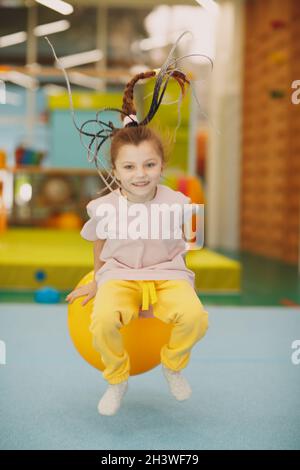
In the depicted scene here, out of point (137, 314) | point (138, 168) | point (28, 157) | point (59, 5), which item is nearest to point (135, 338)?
point (137, 314)

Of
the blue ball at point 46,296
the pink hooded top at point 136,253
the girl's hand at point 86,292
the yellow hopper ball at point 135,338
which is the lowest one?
the blue ball at point 46,296

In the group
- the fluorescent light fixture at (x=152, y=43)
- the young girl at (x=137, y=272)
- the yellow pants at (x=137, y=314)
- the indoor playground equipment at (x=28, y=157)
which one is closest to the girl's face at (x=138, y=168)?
the young girl at (x=137, y=272)

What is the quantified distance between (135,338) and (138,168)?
1.19 feet

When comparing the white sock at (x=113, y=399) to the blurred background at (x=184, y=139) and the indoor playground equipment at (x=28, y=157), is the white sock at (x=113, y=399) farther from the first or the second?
the indoor playground equipment at (x=28, y=157)

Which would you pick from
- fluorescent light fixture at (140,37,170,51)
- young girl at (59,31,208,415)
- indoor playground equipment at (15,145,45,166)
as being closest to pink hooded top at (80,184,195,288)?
young girl at (59,31,208,415)

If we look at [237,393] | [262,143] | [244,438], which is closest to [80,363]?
[237,393]

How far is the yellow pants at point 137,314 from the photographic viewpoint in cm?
127

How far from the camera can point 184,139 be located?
4809 millimetres

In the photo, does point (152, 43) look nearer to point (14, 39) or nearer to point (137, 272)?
point (14, 39)

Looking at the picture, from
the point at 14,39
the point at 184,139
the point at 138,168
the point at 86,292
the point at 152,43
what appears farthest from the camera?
the point at 14,39

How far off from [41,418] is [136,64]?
6.50 meters
